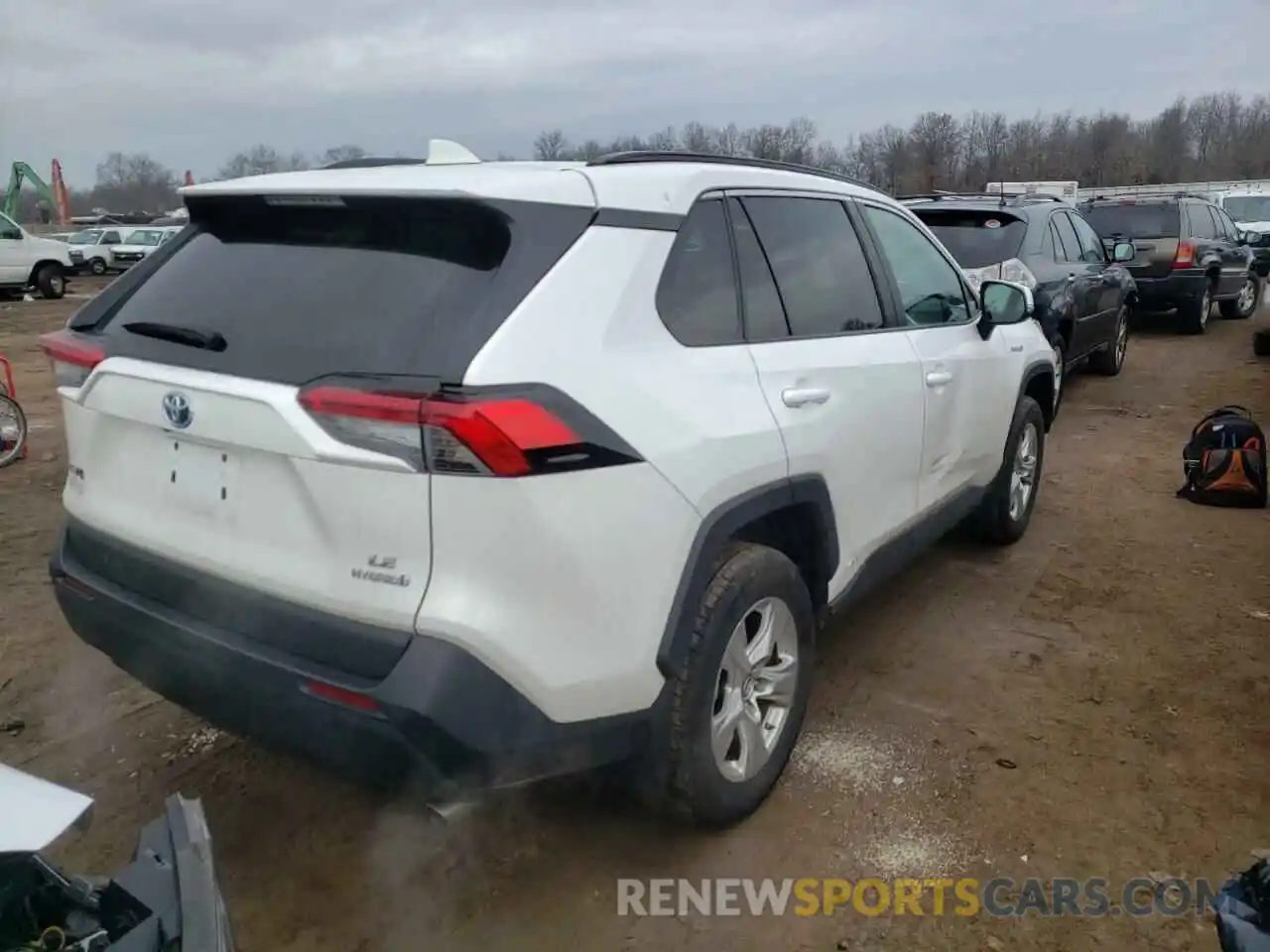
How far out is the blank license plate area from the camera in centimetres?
228

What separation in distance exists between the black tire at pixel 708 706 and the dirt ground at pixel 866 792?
20cm

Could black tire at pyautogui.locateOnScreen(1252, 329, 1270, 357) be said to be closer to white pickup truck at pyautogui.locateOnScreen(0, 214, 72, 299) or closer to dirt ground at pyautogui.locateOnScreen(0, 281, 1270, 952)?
dirt ground at pyautogui.locateOnScreen(0, 281, 1270, 952)

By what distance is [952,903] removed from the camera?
2668 mm

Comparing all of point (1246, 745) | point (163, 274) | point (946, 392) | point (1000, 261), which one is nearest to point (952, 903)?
point (1246, 745)

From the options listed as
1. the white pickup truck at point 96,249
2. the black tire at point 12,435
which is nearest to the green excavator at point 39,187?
the white pickup truck at point 96,249

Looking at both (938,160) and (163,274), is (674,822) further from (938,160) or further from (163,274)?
(938,160)

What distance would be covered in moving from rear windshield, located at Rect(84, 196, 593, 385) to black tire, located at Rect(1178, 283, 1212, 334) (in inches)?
513

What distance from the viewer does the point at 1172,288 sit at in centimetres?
1257

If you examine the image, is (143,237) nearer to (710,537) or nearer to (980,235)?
(980,235)

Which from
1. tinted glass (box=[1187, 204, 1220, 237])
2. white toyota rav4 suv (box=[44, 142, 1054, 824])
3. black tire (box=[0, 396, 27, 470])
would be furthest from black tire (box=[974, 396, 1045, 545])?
tinted glass (box=[1187, 204, 1220, 237])

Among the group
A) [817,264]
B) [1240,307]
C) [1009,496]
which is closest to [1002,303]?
[1009,496]

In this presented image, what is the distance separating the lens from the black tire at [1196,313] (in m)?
12.9

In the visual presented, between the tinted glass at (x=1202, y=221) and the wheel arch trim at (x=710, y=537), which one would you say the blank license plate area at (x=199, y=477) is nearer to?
the wheel arch trim at (x=710, y=537)

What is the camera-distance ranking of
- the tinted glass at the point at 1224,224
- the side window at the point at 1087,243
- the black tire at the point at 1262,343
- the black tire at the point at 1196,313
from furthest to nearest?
the tinted glass at the point at 1224,224 < the black tire at the point at 1196,313 < the black tire at the point at 1262,343 < the side window at the point at 1087,243
